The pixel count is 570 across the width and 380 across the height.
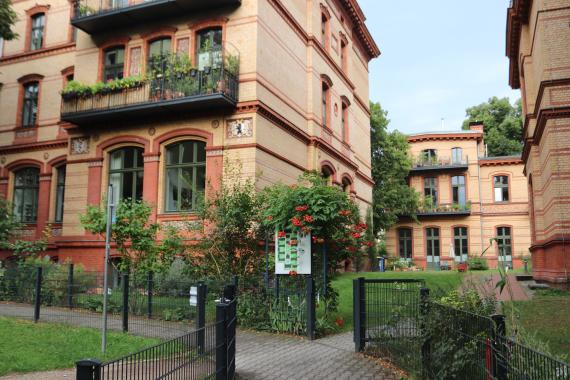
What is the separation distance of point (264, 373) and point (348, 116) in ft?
72.4

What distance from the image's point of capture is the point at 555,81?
641 inches

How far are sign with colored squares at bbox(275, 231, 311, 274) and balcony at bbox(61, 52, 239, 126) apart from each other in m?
6.96

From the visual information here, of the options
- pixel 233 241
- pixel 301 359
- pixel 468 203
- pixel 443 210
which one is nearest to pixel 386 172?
pixel 443 210

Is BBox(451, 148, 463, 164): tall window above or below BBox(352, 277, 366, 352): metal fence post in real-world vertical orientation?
above

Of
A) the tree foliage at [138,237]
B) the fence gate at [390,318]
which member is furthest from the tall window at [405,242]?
the fence gate at [390,318]

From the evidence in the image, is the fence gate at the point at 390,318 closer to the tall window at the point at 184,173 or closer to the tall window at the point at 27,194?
the tall window at the point at 184,173

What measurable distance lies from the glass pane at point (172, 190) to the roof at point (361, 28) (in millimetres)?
14398

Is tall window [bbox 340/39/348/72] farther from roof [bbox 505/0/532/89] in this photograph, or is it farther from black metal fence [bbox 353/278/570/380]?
black metal fence [bbox 353/278/570/380]

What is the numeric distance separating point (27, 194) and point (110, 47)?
27.0 ft

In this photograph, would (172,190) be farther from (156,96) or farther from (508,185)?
(508,185)

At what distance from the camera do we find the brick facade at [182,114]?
719 inches

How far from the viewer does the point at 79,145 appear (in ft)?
68.1

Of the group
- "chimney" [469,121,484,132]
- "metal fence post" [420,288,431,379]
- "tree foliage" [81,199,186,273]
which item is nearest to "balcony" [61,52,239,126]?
"tree foliage" [81,199,186,273]

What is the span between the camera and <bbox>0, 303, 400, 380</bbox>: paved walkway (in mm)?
7590
